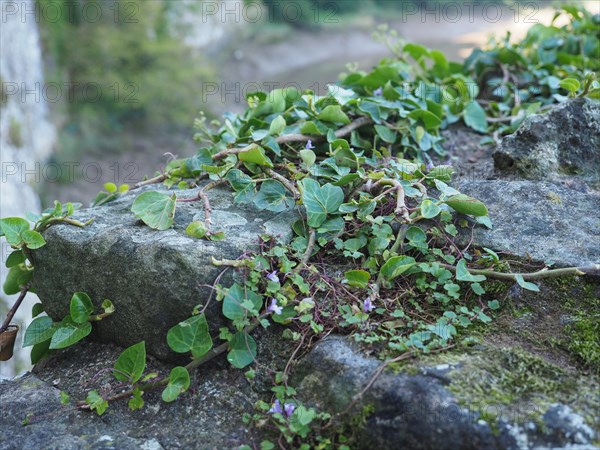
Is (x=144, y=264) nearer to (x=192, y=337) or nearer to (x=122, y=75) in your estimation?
(x=192, y=337)

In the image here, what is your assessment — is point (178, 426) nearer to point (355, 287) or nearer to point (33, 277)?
point (355, 287)

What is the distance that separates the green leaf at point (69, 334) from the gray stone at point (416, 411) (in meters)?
0.58

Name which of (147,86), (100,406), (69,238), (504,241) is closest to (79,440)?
(100,406)

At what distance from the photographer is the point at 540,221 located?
4.96 ft

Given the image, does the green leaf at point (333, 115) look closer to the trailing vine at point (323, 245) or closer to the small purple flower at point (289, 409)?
the trailing vine at point (323, 245)

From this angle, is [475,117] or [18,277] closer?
[18,277]

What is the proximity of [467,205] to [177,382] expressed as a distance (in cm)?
79

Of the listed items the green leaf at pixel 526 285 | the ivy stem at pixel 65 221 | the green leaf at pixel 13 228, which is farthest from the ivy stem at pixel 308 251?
the green leaf at pixel 13 228

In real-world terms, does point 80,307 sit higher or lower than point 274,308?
lower

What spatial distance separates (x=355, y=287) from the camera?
1381 mm

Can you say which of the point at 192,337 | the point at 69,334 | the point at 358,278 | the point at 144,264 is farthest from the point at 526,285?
the point at 69,334

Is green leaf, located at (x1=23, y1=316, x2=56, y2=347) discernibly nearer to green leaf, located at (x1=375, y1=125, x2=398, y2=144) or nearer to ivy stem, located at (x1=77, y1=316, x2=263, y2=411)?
ivy stem, located at (x1=77, y1=316, x2=263, y2=411)

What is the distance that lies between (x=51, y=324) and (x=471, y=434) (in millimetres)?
1077

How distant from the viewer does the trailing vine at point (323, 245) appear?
1283mm
